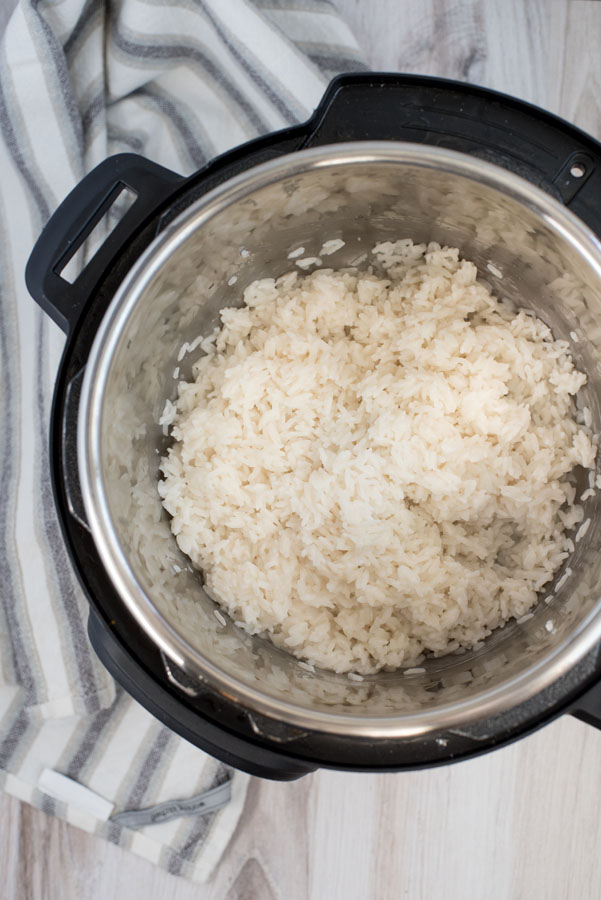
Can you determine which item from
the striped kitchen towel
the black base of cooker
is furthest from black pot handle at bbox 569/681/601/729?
the striped kitchen towel

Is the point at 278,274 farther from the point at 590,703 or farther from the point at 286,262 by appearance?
the point at 590,703

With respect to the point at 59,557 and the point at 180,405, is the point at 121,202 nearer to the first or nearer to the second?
the point at 180,405

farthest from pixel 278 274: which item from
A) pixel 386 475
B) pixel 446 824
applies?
pixel 446 824

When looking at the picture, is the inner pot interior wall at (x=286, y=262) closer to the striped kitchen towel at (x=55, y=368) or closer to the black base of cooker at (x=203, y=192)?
the black base of cooker at (x=203, y=192)

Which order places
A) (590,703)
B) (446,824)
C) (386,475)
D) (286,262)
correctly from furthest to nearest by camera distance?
(446,824), (286,262), (386,475), (590,703)

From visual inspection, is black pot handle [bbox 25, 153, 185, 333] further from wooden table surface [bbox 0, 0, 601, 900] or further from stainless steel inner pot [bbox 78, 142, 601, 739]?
wooden table surface [bbox 0, 0, 601, 900]

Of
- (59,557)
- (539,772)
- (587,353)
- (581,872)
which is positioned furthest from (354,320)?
(581,872)
